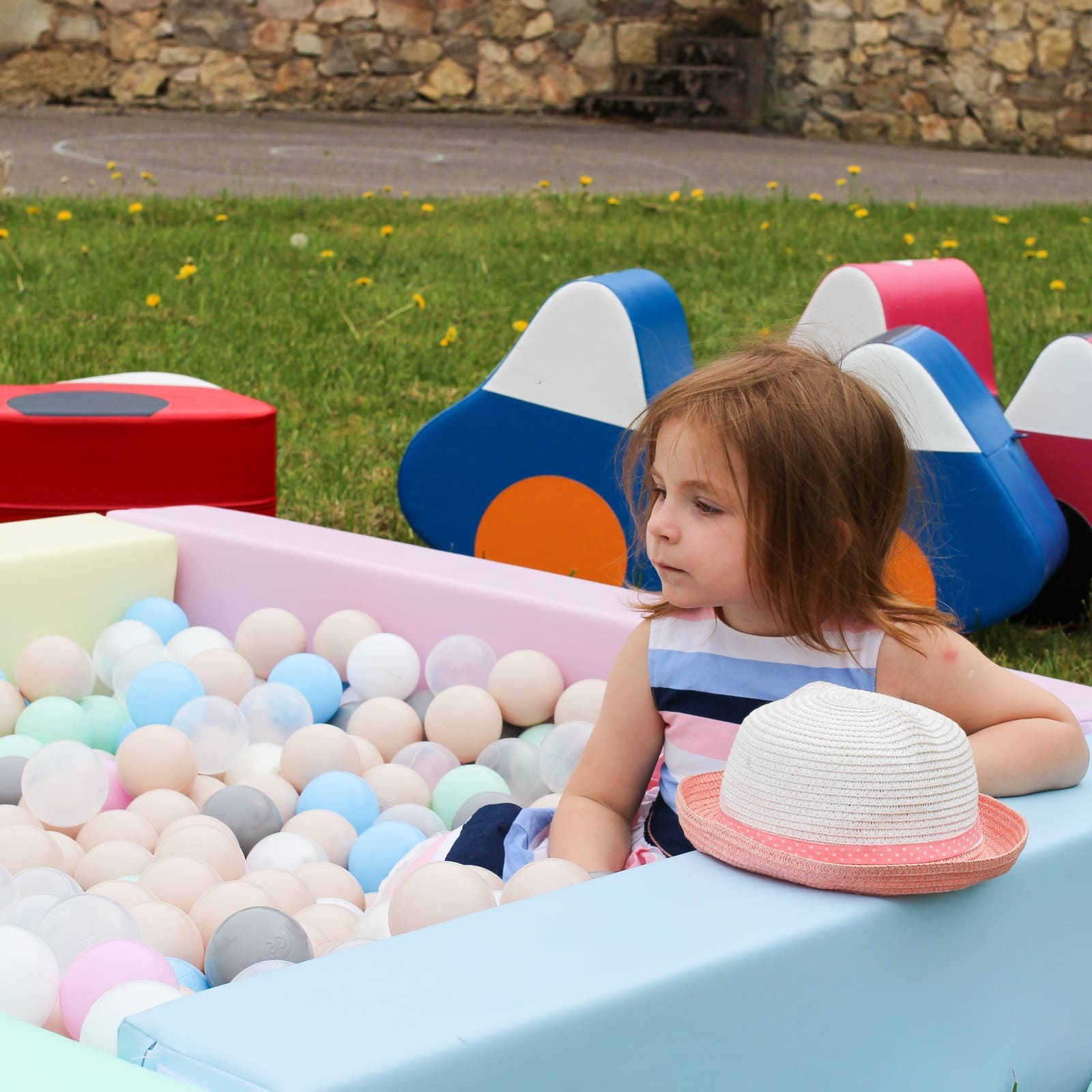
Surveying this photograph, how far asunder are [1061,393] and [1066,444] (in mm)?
75

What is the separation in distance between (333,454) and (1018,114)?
6.69 m

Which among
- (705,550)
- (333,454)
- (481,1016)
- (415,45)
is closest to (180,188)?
(333,454)

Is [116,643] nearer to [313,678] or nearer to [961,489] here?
[313,678]

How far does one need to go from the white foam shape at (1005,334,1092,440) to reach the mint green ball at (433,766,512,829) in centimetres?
110

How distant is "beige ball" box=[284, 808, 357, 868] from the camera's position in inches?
60.2

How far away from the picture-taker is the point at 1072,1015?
3.74ft

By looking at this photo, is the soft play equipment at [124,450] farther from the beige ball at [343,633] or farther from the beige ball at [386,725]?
the beige ball at [386,725]

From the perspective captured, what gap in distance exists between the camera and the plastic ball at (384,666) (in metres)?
1.83

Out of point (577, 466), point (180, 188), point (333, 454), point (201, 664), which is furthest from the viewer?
point (180, 188)

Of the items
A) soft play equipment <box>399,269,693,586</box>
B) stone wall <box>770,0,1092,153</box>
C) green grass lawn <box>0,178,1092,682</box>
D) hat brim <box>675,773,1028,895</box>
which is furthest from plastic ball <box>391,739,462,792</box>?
stone wall <box>770,0,1092,153</box>

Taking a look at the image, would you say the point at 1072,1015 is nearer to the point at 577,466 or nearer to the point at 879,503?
the point at 879,503

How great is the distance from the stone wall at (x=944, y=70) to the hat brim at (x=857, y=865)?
25.9 ft

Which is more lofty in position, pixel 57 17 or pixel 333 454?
pixel 57 17

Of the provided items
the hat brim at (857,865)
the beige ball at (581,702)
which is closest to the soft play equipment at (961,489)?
the beige ball at (581,702)
